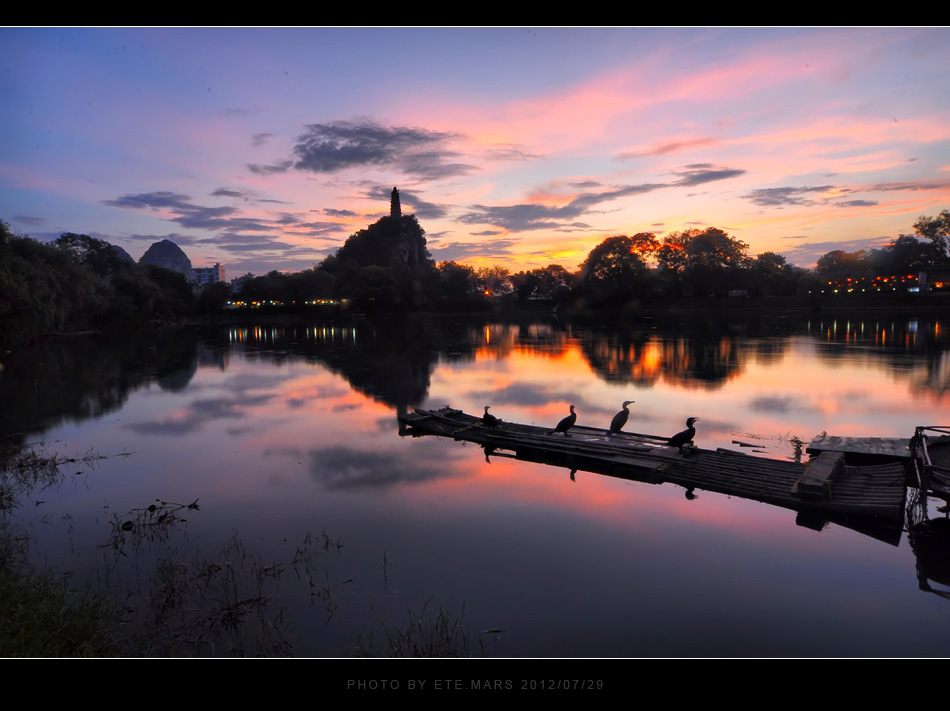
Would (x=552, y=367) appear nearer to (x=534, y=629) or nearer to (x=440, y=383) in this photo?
(x=440, y=383)

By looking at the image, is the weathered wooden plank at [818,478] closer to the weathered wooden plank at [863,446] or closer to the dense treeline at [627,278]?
the weathered wooden plank at [863,446]

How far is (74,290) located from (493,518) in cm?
5297

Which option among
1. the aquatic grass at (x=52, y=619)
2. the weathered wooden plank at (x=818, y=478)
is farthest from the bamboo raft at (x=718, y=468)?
the aquatic grass at (x=52, y=619)

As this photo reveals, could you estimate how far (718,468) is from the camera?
11641 millimetres

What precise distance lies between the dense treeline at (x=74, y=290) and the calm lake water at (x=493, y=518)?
13.9m

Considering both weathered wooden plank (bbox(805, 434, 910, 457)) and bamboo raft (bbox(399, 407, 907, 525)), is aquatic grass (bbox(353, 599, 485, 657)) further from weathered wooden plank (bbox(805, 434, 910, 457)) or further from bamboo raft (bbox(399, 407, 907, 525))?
weathered wooden plank (bbox(805, 434, 910, 457))

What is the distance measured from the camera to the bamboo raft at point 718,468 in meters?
9.75

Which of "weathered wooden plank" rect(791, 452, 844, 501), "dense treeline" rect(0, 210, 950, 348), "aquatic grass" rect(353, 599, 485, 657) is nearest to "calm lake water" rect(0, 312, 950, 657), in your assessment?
"aquatic grass" rect(353, 599, 485, 657)

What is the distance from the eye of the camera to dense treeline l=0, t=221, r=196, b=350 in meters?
35.7

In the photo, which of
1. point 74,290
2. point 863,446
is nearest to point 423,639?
point 863,446

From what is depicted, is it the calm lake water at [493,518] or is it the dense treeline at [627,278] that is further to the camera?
the dense treeline at [627,278]

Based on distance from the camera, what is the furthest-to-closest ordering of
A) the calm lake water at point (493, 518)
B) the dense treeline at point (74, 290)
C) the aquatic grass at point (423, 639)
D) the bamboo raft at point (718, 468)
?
the dense treeline at point (74, 290)
the bamboo raft at point (718, 468)
the calm lake water at point (493, 518)
the aquatic grass at point (423, 639)
